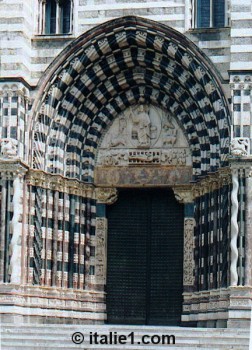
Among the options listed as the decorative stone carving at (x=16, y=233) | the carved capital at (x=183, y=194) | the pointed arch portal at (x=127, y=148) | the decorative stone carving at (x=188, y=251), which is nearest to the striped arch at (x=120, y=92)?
the pointed arch portal at (x=127, y=148)

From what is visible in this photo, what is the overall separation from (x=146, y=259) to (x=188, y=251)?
47.3 inches

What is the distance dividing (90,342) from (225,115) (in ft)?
20.8

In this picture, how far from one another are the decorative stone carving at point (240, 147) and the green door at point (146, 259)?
329 cm

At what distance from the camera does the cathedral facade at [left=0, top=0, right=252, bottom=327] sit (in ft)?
85.3

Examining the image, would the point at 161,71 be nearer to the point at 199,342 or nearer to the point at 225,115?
the point at 225,115

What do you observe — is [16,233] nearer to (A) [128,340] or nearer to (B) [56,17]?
(A) [128,340]

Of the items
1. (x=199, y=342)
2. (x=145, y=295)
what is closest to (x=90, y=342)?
(x=199, y=342)

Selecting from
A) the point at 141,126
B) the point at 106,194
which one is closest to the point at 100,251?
the point at 106,194

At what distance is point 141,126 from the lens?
92.4ft

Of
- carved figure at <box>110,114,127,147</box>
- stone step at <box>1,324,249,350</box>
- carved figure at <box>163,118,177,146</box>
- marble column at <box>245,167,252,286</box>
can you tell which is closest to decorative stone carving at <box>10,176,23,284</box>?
stone step at <box>1,324,249,350</box>

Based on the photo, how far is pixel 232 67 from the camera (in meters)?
25.8

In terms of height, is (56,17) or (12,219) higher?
(56,17)

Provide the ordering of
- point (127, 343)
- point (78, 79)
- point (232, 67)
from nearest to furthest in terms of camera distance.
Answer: point (127, 343) → point (232, 67) → point (78, 79)

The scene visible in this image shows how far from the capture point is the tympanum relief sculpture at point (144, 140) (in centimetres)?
2791
